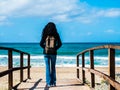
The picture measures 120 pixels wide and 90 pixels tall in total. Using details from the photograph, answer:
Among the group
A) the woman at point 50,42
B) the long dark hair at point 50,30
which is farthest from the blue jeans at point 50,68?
the long dark hair at point 50,30

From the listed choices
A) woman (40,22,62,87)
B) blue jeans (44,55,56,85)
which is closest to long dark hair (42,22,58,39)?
woman (40,22,62,87)

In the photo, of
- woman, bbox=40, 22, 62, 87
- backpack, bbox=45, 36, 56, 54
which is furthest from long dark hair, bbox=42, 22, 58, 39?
backpack, bbox=45, 36, 56, 54

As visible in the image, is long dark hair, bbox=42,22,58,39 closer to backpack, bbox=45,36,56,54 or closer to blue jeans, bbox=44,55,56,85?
backpack, bbox=45,36,56,54

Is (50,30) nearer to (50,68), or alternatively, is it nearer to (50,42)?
(50,42)

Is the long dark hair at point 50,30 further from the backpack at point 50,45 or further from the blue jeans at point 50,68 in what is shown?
the blue jeans at point 50,68

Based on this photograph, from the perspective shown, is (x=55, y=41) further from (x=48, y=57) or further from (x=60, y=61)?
(x=60, y=61)

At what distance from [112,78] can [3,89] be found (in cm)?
438

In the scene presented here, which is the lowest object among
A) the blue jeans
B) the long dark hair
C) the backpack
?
the blue jeans

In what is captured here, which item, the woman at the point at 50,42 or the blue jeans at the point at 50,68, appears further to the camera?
the blue jeans at the point at 50,68

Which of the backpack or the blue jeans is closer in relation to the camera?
the backpack

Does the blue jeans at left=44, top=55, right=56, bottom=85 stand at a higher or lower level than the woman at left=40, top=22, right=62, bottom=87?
lower

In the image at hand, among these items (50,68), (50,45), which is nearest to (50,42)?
(50,45)

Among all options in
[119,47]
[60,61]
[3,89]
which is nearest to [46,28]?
[3,89]

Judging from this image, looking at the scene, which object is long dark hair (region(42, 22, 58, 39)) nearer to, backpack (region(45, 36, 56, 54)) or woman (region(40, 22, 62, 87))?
woman (region(40, 22, 62, 87))
